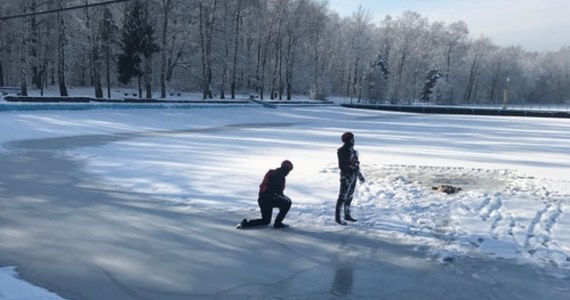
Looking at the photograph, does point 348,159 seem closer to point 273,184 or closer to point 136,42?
point 273,184

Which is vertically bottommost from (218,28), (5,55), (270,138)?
(270,138)

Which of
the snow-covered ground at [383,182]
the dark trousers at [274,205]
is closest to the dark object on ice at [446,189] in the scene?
the snow-covered ground at [383,182]

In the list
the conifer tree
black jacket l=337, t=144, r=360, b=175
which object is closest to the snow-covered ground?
black jacket l=337, t=144, r=360, b=175

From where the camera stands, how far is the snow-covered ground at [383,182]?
7.07 metres

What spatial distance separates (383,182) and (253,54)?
65.1 metres

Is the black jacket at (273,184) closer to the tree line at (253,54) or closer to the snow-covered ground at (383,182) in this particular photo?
the snow-covered ground at (383,182)

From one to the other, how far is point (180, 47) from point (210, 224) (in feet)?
156

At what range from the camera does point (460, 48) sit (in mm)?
90438

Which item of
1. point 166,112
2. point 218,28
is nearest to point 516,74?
point 218,28

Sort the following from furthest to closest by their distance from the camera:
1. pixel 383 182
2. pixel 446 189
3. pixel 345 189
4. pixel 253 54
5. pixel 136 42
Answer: pixel 253 54, pixel 136 42, pixel 383 182, pixel 446 189, pixel 345 189

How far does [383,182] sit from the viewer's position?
11195 mm

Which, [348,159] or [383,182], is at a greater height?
[348,159]

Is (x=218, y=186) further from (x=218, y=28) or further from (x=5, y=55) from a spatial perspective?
(x=5, y=55)

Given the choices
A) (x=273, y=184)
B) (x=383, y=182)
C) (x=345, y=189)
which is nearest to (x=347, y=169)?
(x=345, y=189)
